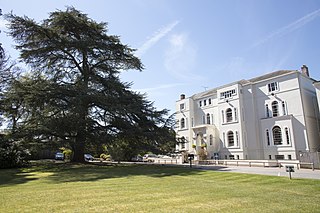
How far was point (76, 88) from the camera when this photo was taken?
23.1m

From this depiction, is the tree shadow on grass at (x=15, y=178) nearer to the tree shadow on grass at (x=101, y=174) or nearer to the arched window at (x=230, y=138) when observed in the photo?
the tree shadow on grass at (x=101, y=174)

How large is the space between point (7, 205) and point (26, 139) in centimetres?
1599

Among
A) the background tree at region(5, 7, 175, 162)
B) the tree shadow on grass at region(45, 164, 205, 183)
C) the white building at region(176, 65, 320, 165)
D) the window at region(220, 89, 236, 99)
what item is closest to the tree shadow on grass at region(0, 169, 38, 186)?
the tree shadow on grass at region(45, 164, 205, 183)

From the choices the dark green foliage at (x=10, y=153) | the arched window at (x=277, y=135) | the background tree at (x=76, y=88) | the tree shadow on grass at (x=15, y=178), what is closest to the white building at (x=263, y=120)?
the arched window at (x=277, y=135)

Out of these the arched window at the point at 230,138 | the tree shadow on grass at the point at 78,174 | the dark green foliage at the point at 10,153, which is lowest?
the tree shadow on grass at the point at 78,174

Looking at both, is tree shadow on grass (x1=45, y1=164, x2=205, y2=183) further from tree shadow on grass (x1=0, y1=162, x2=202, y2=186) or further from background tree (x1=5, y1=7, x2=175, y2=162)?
background tree (x1=5, y1=7, x2=175, y2=162)

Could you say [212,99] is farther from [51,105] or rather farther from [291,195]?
[291,195]

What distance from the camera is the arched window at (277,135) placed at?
32800mm

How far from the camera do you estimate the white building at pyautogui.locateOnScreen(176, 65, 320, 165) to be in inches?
1243

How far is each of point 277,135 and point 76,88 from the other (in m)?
27.1

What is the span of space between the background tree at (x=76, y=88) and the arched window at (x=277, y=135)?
17337 mm

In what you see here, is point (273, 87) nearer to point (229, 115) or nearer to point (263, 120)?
point (263, 120)

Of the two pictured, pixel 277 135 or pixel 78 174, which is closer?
pixel 78 174

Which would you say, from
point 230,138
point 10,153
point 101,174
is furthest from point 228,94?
point 10,153
